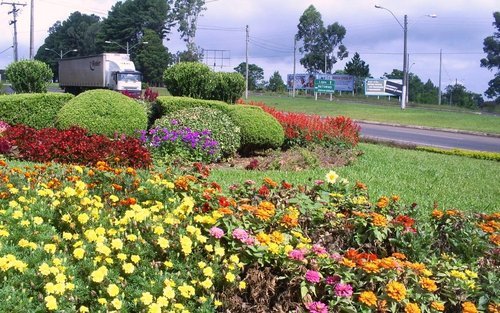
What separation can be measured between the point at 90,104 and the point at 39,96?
236 cm

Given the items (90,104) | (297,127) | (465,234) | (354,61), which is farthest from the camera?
(354,61)

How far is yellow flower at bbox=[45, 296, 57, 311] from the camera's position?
3.01m

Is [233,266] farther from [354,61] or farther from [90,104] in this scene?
[354,61]

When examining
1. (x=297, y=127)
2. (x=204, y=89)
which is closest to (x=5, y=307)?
(x=297, y=127)

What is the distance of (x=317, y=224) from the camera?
4.79 metres

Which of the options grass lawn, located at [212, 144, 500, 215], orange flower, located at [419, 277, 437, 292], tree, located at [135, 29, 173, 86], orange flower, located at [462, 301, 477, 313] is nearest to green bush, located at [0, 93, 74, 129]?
grass lawn, located at [212, 144, 500, 215]

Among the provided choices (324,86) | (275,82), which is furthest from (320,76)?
(275,82)

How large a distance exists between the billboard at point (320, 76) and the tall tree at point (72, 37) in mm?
42343

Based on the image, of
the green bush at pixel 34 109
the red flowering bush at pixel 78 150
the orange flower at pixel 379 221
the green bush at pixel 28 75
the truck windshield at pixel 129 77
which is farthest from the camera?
the truck windshield at pixel 129 77

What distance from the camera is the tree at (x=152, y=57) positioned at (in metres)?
80.4

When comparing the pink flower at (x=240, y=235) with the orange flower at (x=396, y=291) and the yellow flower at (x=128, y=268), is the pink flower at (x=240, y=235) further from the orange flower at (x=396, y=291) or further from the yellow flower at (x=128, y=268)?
the orange flower at (x=396, y=291)

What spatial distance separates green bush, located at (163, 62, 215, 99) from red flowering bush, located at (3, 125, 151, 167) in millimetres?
6479

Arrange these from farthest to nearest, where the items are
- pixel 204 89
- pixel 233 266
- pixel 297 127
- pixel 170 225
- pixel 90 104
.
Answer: pixel 204 89, pixel 297 127, pixel 90 104, pixel 170 225, pixel 233 266

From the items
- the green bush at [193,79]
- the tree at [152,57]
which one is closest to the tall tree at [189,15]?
the tree at [152,57]
